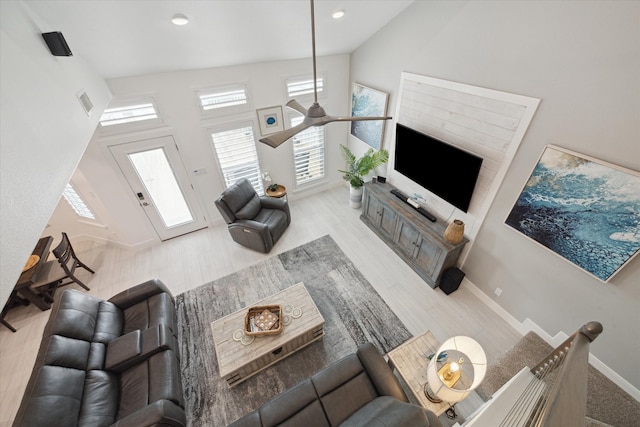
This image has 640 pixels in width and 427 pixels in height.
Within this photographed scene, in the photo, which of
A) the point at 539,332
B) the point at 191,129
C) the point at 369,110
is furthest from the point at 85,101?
the point at 539,332

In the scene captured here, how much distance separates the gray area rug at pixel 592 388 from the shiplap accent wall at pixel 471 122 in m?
1.41

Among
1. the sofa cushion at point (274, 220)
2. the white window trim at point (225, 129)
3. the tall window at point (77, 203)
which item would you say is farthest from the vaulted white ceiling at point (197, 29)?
the sofa cushion at point (274, 220)

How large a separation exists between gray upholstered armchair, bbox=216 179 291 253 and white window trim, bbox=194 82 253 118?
119cm

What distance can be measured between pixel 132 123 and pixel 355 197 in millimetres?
4002

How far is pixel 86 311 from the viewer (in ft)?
9.52

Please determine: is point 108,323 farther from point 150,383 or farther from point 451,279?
point 451,279

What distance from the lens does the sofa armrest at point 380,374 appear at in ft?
7.97

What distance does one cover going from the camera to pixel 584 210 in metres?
A: 2.36

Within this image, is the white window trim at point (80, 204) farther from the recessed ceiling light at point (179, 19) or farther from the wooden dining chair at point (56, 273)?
the recessed ceiling light at point (179, 19)

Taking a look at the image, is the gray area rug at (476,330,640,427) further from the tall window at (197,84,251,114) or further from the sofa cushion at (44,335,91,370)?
the tall window at (197,84,251,114)

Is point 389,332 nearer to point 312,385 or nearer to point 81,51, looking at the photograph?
point 312,385

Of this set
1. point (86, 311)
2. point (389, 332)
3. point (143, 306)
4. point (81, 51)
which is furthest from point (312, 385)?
point (81, 51)

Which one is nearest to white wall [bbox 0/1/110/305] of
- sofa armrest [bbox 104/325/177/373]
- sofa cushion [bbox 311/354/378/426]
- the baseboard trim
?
sofa armrest [bbox 104/325/177/373]

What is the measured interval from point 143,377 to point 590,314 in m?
4.58
